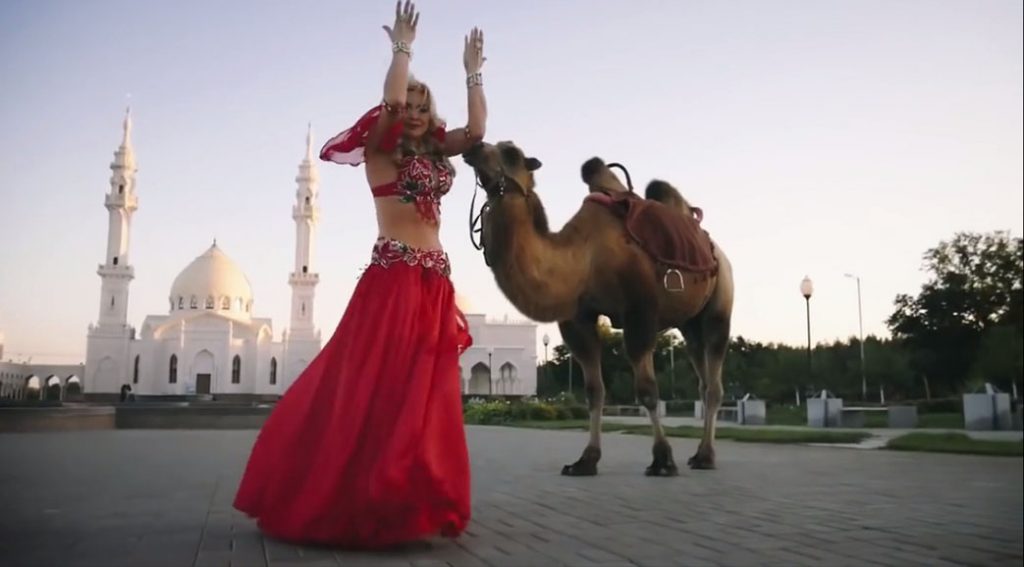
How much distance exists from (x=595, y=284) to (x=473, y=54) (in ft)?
7.00

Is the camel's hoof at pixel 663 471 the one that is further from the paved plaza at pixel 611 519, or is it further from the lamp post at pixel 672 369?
the lamp post at pixel 672 369

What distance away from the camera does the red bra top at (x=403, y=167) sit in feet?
12.4

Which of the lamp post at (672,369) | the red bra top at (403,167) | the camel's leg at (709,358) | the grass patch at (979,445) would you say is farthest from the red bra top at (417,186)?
the lamp post at (672,369)

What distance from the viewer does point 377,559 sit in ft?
9.93

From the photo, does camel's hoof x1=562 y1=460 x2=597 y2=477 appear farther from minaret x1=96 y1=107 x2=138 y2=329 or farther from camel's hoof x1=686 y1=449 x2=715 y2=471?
minaret x1=96 y1=107 x2=138 y2=329

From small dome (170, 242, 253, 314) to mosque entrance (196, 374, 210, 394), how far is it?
6611 millimetres

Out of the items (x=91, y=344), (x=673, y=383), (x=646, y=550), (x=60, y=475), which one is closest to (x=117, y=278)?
(x=91, y=344)

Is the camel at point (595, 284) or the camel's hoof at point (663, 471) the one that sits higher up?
the camel at point (595, 284)

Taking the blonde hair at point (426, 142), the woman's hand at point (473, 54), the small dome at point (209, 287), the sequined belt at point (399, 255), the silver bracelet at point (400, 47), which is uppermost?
the small dome at point (209, 287)

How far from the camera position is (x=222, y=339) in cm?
7519

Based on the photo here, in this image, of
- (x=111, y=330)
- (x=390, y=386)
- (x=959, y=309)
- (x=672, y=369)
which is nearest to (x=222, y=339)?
(x=111, y=330)

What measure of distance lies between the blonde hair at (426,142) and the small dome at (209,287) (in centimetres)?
7885

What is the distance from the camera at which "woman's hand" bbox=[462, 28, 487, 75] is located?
3992 millimetres

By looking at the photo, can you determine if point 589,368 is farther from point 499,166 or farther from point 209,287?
point 209,287
